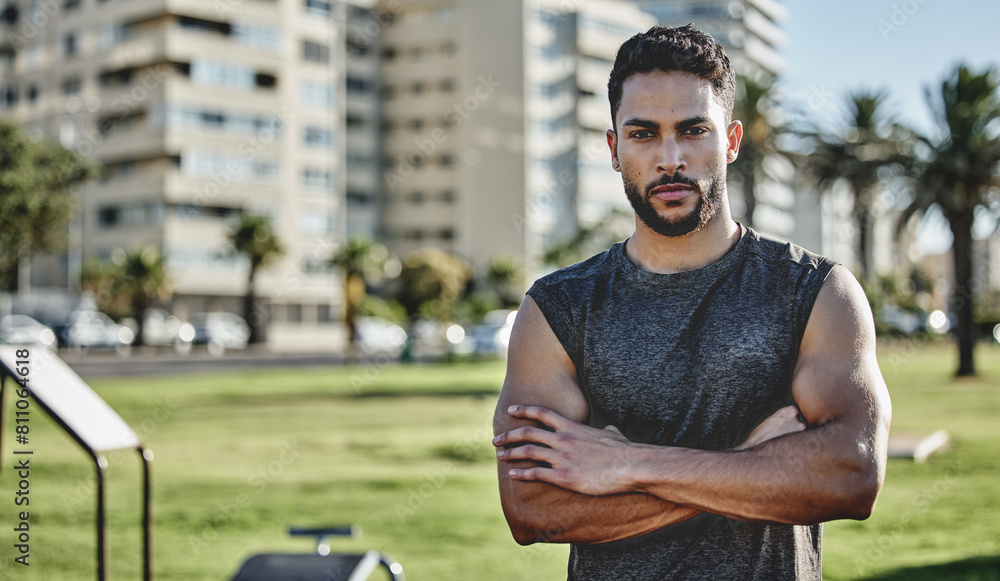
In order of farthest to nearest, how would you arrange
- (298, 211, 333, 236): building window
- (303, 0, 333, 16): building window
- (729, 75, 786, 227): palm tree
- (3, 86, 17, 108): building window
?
(3, 86, 17, 108): building window → (303, 0, 333, 16): building window → (298, 211, 333, 236): building window → (729, 75, 786, 227): palm tree

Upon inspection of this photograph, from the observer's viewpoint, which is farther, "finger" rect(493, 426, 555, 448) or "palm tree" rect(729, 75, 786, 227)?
"palm tree" rect(729, 75, 786, 227)

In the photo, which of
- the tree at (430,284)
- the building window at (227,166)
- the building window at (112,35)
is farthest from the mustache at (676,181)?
the building window at (112,35)

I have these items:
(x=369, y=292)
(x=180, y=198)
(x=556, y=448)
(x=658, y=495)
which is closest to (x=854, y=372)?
(x=658, y=495)

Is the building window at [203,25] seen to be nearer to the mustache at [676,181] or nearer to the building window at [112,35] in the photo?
the building window at [112,35]

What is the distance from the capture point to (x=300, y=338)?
68500mm

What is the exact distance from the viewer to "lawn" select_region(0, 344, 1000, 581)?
7.38m

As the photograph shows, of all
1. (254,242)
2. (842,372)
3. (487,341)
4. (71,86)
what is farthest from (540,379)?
(71,86)

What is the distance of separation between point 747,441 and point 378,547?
612cm

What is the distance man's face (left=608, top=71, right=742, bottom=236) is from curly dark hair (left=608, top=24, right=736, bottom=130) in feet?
0.06

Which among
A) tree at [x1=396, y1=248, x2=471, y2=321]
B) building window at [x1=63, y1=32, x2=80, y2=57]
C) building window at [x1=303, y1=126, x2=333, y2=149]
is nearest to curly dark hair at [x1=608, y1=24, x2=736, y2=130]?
tree at [x1=396, y1=248, x2=471, y2=321]

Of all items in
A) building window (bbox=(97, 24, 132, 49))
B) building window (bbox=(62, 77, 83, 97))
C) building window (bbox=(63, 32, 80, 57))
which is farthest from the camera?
building window (bbox=(63, 32, 80, 57))

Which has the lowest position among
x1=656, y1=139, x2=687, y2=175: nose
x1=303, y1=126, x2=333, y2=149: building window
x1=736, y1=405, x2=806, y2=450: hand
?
x1=736, y1=405, x2=806, y2=450: hand

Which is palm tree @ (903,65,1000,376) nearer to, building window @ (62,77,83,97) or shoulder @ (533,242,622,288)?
shoulder @ (533,242,622,288)

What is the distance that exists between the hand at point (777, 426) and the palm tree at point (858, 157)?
150 feet
